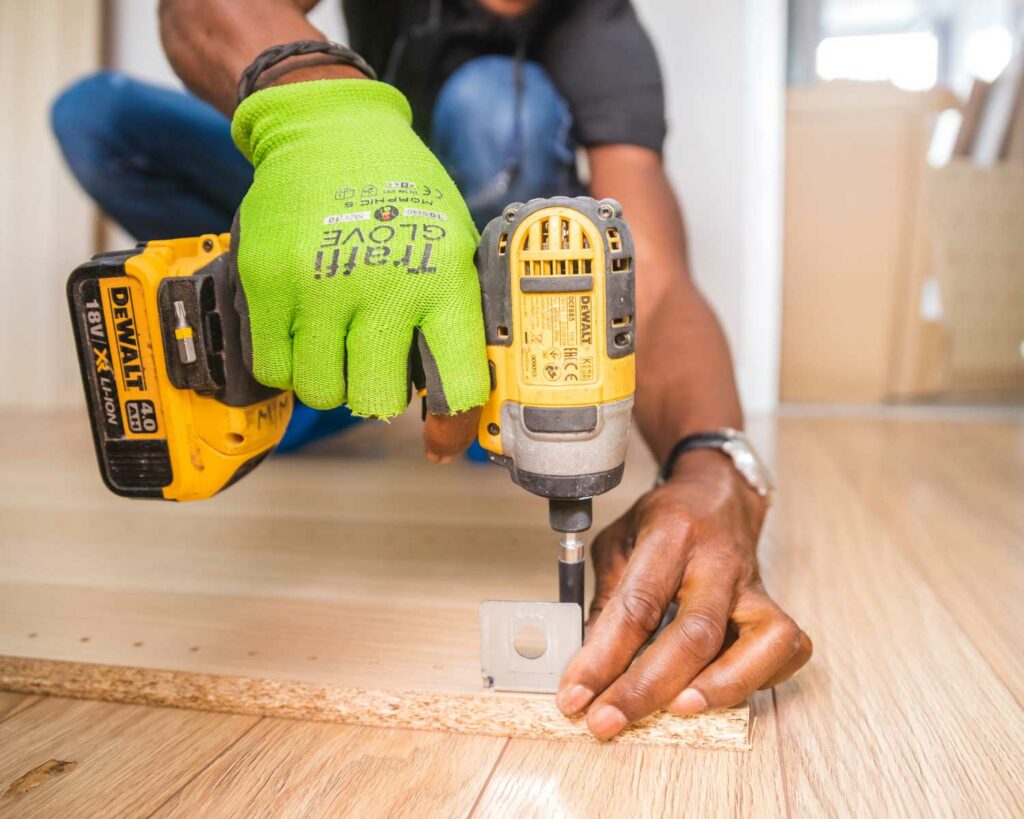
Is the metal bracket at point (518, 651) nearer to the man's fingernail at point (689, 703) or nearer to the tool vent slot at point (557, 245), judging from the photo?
the man's fingernail at point (689, 703)

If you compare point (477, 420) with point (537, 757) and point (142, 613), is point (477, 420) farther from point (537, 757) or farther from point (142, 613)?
point (142, 613)

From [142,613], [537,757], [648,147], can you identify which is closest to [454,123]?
[648,147]

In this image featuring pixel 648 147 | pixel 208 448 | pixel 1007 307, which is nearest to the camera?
pixel 208 448

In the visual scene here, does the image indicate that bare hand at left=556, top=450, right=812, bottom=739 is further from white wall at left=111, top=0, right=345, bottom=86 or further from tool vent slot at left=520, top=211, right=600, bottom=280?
white wall at left=111, top=0, right=345, bottom=86

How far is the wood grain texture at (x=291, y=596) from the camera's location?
834mm

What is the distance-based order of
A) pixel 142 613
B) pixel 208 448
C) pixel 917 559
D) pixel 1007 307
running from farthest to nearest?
1. pixel 1007 307
2. pixel 917 559
3. pixel 142 613
4. pixel 208 448

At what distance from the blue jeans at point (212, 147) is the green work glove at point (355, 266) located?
0.76 metres

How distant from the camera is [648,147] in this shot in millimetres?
1470

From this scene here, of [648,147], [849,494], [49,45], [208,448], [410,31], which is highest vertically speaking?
[49,45]

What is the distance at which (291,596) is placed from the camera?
3.63 ft

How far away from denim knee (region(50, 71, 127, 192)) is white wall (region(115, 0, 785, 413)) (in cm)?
111

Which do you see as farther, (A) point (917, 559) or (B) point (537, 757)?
(A) point (917, 559)

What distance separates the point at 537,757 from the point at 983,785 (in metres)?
0.39

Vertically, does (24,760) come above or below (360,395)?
below
